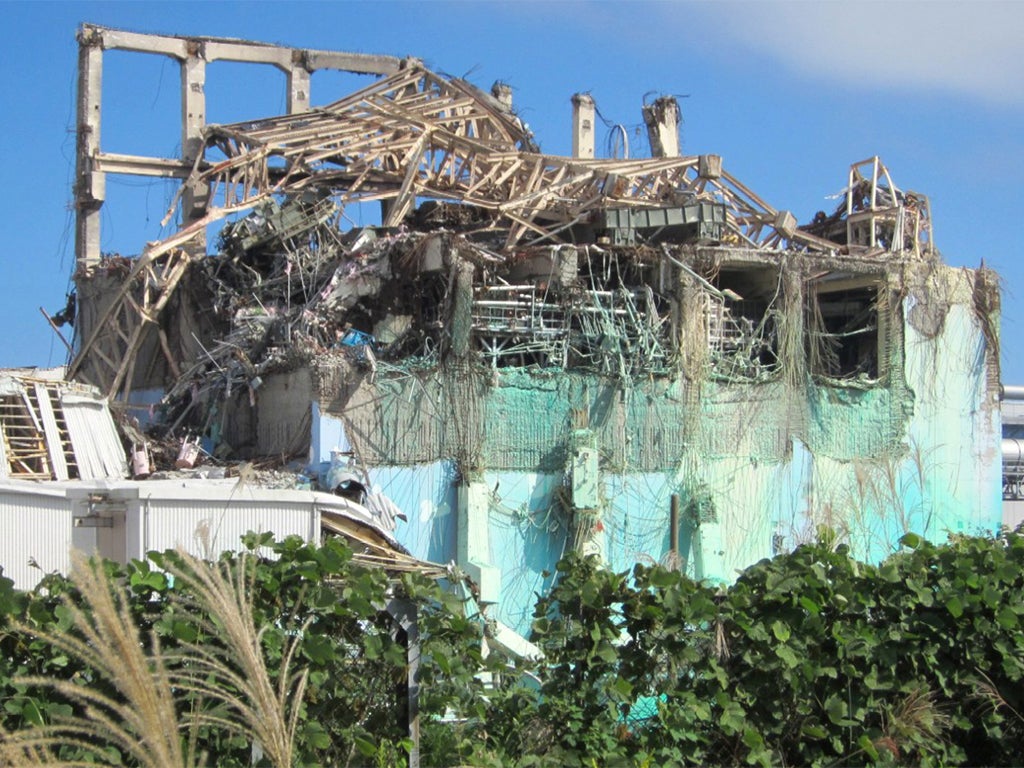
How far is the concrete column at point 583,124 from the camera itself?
22875 mm

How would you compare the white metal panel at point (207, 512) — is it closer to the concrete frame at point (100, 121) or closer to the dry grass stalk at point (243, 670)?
the dry grass stalk at point (243, 670)

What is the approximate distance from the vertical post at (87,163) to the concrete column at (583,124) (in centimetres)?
819

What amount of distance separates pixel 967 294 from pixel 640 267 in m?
5.30

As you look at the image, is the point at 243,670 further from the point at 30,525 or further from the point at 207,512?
the point at 30,525

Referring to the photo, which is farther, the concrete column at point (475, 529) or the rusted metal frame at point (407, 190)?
the rusted metal frame at point (407, 190)

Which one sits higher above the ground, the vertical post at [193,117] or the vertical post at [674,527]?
the vertical post at [193,117]

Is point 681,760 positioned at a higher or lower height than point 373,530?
lower

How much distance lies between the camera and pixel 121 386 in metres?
18.6

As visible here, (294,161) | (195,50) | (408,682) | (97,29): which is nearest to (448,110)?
(294,161)

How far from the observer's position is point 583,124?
2298cm

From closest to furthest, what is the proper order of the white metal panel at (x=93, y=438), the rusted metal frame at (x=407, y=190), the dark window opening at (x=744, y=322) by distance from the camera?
1. the white metal panel at (x=93, y=438)
2. the dark window opening at (x=744, y=322)
3. the rusted metal frame at (x=407, y=190)

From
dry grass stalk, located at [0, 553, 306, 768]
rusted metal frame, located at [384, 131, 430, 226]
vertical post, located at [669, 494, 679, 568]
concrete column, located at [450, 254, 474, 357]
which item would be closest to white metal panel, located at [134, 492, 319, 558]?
concrete column, located at [450, 254, 474, 357]

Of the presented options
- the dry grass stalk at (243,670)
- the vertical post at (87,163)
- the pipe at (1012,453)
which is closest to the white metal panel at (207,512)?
the dry grass stalk at (243,670)

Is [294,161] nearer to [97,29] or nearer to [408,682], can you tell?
[97,29]
